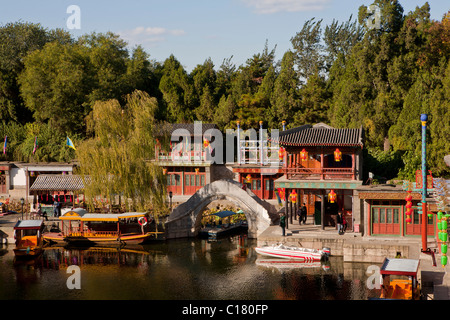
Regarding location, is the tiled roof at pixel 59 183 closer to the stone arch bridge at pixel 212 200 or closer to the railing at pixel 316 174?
the stone arch bridge at pixel 212 200

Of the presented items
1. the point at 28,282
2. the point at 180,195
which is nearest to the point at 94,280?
the point at 28,282

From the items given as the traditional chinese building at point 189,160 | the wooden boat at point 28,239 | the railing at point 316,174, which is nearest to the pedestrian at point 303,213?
the railing at point 316,174

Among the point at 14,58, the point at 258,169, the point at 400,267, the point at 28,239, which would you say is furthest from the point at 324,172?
the point at 14,58

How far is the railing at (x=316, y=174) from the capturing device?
3603 cm

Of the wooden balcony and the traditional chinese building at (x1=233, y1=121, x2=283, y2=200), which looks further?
the wooden balcony

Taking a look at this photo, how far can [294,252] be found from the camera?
33125 mm

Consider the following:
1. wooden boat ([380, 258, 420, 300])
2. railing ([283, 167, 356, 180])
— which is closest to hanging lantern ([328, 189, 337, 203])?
railing ([283, 167, 356, 180])

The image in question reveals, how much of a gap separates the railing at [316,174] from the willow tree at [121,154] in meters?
9.43

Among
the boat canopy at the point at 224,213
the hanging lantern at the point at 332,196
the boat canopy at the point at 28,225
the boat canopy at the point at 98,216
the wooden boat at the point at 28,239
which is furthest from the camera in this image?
the boat canopy at the point at 224,213

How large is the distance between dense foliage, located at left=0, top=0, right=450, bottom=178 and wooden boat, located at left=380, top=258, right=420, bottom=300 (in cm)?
1859

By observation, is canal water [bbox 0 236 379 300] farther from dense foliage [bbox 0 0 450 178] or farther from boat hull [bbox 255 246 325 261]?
dense foliage [bbox 0 0 450 178]

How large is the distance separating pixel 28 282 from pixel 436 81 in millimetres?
34549

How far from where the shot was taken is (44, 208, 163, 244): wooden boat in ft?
125

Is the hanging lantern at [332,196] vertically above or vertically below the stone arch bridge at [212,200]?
above
